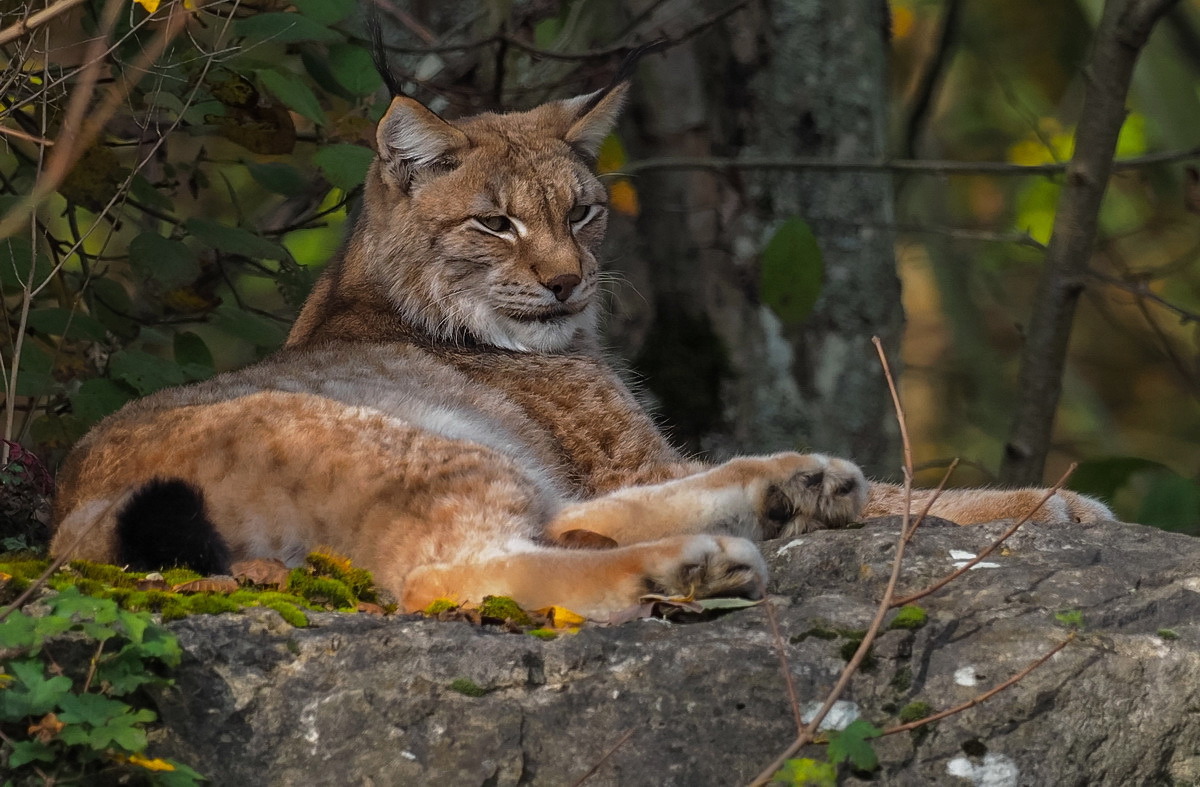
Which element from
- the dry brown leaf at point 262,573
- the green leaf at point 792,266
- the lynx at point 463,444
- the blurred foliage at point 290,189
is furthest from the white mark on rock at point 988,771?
the green leaf at point 792,266

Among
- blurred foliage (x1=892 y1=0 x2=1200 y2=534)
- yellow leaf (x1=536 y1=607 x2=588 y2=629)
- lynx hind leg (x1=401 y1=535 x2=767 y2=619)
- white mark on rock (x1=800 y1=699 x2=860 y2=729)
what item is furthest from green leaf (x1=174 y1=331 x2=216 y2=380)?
blurred foliage (x1=892 y1=0 x2=1200 y2=534)

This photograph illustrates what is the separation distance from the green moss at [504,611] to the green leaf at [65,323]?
2125mm

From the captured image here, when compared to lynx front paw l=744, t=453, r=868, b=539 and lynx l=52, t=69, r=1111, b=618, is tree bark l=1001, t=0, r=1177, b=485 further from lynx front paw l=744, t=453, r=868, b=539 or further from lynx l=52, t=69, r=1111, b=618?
lynx front paw l=744, t=453, r=868, b=539

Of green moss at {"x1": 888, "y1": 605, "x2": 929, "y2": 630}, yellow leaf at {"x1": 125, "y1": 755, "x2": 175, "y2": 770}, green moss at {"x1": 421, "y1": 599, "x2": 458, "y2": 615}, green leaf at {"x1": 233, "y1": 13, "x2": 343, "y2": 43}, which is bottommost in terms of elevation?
green moss at {"x1": 421, "y1": 599, "x2": 458, "y2": 615}

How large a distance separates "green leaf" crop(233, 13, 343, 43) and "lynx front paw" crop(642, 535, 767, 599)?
2.44 m

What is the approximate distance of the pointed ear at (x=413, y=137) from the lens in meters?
4.93

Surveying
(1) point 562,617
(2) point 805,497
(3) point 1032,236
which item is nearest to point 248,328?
(2) point 805,497

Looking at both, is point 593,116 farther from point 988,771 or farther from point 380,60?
point 988,771

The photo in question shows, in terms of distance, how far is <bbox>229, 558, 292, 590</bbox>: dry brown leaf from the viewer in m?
3.14

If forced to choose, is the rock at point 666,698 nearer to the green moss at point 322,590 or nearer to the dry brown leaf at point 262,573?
the green moss at point 322,590

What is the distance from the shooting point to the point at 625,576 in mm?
3037

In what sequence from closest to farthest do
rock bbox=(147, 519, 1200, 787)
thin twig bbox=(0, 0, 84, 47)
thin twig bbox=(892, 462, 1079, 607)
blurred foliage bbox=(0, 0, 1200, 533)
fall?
1. rock bbox=(147, 519, 1200, 787)
2. thin twig bbox=(892, 462, 1079, 607)
3. thin twig bbox=(0, 0, 84, 47)
4. blurred foliage bbox=(0, 0, 1200, 533)

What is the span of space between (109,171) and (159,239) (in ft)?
1.15

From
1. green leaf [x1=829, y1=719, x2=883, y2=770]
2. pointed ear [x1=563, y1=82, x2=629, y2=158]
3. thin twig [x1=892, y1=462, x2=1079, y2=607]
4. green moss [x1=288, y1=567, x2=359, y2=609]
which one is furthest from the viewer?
pointed ear [x1=563, y1=82, x2=629, y2=158]
